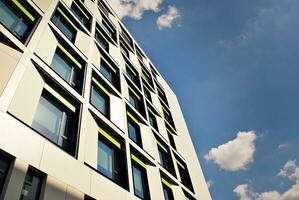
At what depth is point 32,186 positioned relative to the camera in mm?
5309

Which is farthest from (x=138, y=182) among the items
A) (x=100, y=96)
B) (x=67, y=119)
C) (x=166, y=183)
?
(x=67, y=119)

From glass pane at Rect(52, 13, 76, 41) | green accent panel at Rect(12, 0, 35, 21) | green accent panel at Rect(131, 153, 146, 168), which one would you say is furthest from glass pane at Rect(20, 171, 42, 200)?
glass pane at Rect(52, 13, 76, 41)

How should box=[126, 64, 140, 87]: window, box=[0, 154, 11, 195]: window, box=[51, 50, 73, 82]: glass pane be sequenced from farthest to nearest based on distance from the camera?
box=[126, 64, 140, 87]: window → box=[51, 50, 73, 82]: glass pane → box=[0, 154, 11, 195]: window

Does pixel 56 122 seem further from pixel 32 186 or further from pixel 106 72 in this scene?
pixel 106 72

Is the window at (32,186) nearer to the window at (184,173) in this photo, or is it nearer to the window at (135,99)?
the window at (135,99)

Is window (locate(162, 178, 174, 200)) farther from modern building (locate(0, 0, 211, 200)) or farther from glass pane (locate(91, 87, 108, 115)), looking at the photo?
glass pane (locate(91, 87, 108, 115))

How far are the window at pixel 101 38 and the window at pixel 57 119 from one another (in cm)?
699

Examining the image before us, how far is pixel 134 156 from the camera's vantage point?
10.6 metres

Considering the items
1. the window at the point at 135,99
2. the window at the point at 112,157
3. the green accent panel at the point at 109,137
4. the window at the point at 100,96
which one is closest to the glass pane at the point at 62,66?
the window at the point at 100,96

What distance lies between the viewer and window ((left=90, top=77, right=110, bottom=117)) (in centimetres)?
1038

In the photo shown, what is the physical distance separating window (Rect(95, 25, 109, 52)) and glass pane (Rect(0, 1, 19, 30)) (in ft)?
20.6

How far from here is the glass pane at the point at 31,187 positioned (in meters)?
5.07

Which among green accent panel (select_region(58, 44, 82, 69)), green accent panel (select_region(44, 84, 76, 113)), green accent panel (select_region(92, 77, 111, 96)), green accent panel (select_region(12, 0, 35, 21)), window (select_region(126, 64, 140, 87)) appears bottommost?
green accent panel (select_region(44, 84, 76, 113))

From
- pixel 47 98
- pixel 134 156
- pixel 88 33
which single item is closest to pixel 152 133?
pixel 134 156
